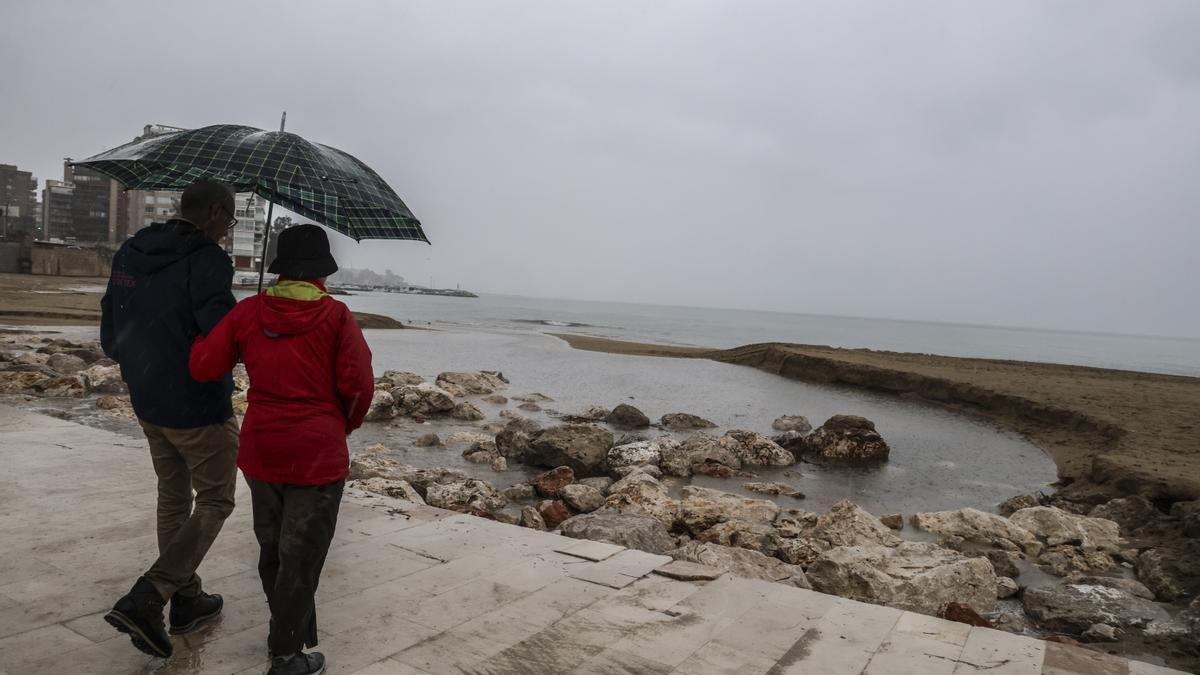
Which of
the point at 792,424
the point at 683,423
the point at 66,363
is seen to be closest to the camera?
the point at 66,363

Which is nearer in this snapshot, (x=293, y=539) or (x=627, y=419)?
(x=293, y=539)

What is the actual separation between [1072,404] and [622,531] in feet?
54.4

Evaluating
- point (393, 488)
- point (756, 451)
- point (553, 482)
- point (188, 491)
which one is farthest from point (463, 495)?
point (756, 451)

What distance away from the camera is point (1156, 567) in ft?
23.7

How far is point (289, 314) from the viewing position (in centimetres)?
274

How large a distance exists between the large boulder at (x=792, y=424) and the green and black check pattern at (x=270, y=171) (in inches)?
525

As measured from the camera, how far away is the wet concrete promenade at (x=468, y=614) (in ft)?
10.7

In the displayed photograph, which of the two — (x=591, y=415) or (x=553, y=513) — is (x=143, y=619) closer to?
(x=553, y=513)

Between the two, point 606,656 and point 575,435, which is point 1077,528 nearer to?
point 575,435

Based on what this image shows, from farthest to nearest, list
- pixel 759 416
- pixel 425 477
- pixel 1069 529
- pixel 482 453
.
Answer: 1. pixel 759 416
2. pixel 482 453
3. pixel 425 477
4. pixel 1069 529

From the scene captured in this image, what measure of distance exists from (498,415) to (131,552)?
11.6 metres

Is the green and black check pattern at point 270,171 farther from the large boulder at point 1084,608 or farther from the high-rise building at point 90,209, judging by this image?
the high-rise building at point 90,209

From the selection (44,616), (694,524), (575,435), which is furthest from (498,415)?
(44,616)

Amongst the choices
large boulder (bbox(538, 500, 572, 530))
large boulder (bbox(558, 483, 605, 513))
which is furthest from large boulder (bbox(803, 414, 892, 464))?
large boulder (bbox(538, 500, 572, 530))
